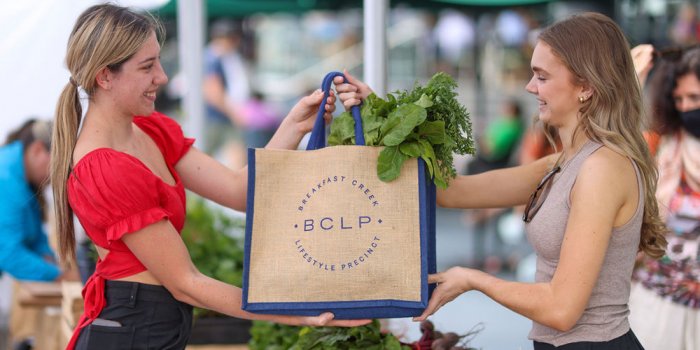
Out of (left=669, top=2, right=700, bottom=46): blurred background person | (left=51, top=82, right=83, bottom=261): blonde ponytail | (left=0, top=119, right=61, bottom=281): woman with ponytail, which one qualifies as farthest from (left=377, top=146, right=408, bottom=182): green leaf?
(left=669, top=2, right=700, bottom=46): blurred background person

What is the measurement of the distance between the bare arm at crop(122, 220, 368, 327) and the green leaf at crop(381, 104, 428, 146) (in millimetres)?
443

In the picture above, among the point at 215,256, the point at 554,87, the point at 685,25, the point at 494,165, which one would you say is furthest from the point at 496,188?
the point at 685,25

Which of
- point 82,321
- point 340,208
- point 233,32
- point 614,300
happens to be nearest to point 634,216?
point 614,300

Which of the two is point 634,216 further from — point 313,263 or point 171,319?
point 171,319

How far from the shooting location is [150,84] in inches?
85.4

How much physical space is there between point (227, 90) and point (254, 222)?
Answer: 25.3 ft

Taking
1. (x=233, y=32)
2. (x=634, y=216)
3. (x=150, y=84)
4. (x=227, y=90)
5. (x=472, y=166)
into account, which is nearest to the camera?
(x=634, y=216)

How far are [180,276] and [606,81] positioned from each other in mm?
1116

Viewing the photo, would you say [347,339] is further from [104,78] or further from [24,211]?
[24,211]

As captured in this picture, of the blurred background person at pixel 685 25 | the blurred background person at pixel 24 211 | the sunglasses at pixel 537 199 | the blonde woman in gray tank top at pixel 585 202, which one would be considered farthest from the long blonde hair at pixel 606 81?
the blurred background person at pixel 685 25

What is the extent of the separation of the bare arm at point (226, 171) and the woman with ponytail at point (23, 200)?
197 centimetres

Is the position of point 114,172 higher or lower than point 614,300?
higher

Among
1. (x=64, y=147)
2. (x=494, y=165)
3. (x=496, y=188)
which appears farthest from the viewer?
(x=494, y=165)

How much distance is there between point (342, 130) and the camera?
7.02 feet
